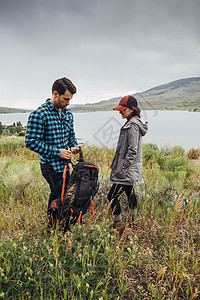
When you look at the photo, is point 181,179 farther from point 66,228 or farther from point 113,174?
point 66,228

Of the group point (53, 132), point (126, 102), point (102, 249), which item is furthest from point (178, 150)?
point (53, 132)

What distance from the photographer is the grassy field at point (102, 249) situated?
5.72 ft

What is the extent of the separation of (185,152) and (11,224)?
9.45m

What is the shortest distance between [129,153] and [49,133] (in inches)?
42.6

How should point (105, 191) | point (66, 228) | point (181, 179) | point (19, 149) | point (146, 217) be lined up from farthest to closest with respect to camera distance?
point (19, 149) → point (181, 179) → point (105, 191) → point (146, 217) → point (66, 228)

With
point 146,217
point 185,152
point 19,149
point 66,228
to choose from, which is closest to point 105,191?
point 146,217

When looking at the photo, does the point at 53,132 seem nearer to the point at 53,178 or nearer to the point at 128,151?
the point at 53,178

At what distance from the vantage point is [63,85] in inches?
88.8

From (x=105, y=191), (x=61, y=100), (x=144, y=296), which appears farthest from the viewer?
(x=105, y=191)

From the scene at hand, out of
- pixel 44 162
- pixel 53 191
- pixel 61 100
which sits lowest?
pixel 53 191

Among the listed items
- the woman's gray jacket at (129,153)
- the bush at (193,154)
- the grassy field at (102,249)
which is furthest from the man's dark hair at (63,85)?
the bush at (193,154)

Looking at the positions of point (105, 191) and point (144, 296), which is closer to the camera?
point (144, 296)

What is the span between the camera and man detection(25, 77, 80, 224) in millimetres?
2234

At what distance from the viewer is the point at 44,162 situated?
2.46 m
